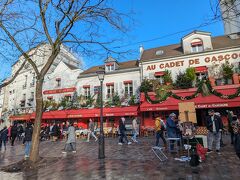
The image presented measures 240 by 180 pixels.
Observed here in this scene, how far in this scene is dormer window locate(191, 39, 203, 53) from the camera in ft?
64.1

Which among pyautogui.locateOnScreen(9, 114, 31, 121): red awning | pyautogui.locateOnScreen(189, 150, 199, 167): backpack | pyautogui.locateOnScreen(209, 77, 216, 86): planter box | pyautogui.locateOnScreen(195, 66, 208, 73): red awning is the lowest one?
pyautogui.locateOnScreen(189, 150, 199, 167): backpack

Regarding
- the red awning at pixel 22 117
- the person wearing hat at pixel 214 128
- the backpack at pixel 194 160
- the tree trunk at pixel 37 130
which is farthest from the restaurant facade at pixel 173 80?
the backpack at pixel 194 160

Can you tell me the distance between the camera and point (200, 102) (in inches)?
642

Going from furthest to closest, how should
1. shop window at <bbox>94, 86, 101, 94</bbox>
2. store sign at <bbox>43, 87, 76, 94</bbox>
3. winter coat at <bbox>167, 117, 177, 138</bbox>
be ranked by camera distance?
store sign at <bbox>43, 87, 76, 94</bbox> < shop window at <bbox>94, 86, 101, 94</bbox> < winter coat at <bbox>167, 117, 177, 138</bbox>

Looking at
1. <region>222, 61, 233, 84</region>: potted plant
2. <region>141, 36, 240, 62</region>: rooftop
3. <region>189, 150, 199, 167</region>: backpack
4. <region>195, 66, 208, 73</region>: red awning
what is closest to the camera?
<region>189, 150, 199, 167</region>: backpack

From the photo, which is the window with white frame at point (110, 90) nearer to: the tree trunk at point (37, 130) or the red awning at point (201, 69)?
the red awning at point (201, 69)

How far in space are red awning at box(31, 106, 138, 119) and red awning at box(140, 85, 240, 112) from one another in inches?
53.7

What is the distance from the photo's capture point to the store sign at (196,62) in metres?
18.0

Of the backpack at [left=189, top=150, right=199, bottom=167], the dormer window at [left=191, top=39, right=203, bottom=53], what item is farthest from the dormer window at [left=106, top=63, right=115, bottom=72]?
the backpack at [left=189, top=150, right=199, bottom=167]

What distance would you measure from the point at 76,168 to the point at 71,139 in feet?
11.8

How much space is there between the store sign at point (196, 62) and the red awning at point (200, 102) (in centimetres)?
305

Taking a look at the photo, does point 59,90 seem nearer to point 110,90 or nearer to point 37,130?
point 110,90

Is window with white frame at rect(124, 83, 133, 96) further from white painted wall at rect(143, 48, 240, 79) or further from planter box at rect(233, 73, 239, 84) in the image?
planter box at rect(233, 73, 239, 84)

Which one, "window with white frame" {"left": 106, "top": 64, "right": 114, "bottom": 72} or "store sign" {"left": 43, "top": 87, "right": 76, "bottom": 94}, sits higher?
"window with white frame" {"left": 106, "top": 64, "right": 114, "bottom": 72}
